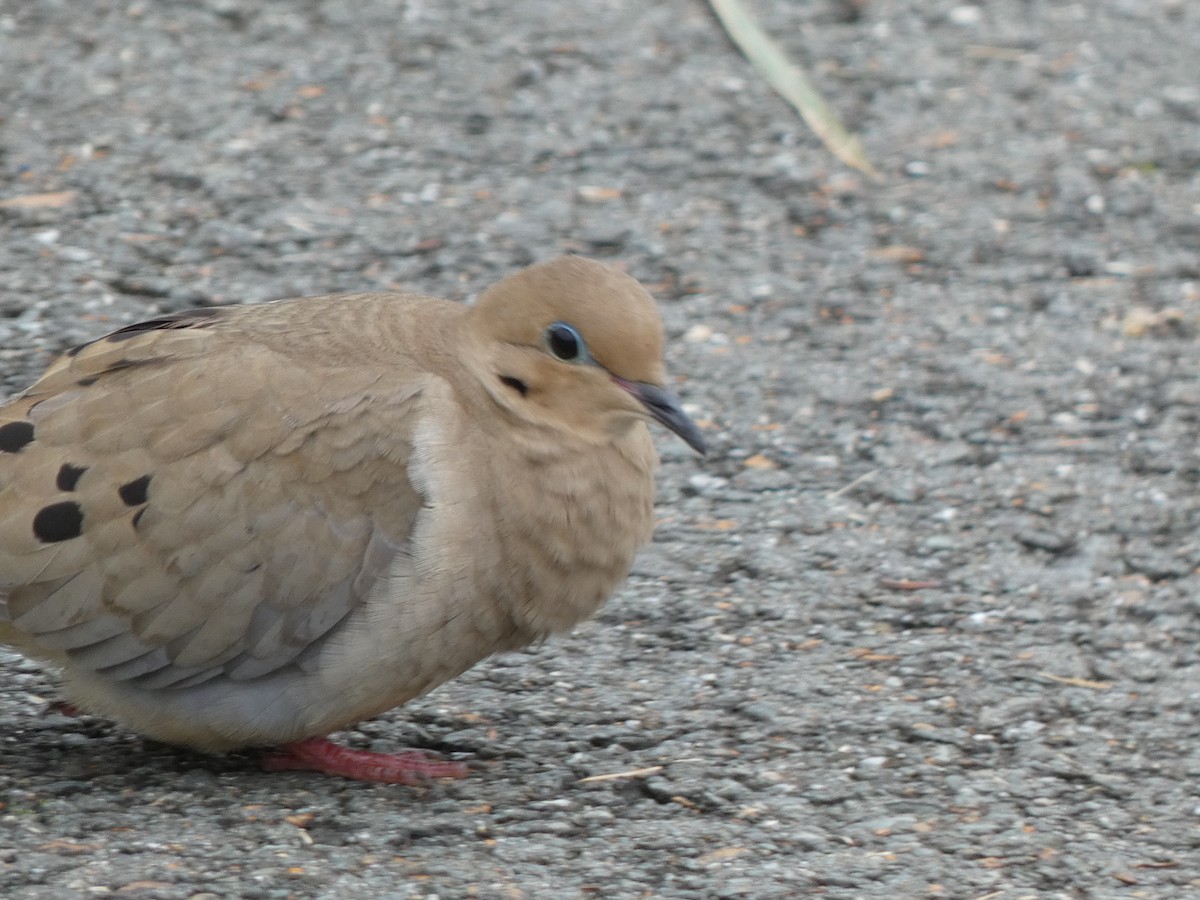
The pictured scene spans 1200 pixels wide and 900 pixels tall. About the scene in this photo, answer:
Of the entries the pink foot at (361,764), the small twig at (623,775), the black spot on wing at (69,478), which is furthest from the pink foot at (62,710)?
the small twig at (623,775)

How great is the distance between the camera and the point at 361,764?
3.49 meters

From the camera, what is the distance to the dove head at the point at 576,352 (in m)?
3.42

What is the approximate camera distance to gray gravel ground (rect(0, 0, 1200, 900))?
3324mm

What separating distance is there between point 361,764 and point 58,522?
2.45 feet

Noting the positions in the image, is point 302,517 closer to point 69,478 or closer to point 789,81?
point 69,478

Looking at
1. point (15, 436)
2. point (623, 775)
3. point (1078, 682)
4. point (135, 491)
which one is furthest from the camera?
point (1078, 682)

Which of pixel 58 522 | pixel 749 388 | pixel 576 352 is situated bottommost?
pixel 749 388

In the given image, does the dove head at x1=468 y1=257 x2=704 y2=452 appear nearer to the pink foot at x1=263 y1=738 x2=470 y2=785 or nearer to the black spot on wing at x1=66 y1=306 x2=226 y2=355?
the black spot on wing at x1=66 y1=306 x2=226 y2=355

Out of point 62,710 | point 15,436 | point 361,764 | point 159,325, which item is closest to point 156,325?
point 159,325

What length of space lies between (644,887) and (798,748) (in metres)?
0.66

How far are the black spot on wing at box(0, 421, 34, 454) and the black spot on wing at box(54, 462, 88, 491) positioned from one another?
12 centimetres

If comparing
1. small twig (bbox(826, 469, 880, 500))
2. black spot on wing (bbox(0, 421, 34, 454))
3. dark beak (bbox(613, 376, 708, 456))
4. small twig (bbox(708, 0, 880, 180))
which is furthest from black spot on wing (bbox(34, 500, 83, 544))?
small twig (bbox(708, 0, 880, 180))

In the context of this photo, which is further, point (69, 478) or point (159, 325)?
point (159, 325)

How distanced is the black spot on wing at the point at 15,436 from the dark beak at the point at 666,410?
1127 millimetres
